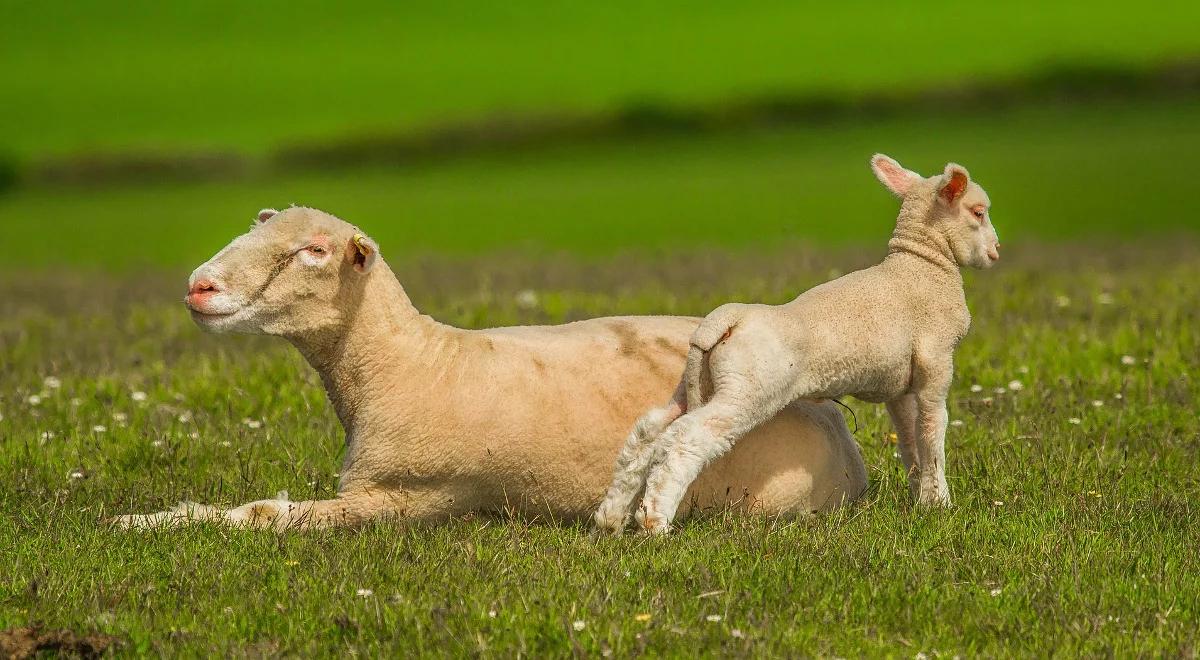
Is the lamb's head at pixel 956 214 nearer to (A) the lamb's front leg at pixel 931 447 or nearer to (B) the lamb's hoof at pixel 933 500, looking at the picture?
(A) the lamb's front leg at pixel 931 447

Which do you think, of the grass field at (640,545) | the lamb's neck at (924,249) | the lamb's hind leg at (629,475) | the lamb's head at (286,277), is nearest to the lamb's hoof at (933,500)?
the grass field at (640,545)

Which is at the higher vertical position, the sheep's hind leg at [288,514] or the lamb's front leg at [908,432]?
the lamb's front leg at [908,432]

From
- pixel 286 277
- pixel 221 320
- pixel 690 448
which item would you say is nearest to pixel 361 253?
pixel 286 277

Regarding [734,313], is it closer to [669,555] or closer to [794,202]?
[669,555]

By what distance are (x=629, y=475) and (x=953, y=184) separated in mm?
1809

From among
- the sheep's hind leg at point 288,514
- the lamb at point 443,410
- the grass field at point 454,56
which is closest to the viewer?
the lamb at point 443,410

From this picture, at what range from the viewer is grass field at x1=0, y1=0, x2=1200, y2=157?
2859 cm

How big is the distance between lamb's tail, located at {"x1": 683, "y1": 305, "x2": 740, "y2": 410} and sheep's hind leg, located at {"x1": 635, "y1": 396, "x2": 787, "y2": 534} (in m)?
0.19

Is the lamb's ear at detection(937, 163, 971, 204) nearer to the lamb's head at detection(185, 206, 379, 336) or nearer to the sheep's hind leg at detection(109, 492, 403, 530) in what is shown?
the lamb's head at detection(185, 206, 379, 336)

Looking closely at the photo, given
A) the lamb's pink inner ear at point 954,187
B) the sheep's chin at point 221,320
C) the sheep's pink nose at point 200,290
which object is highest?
the lamb's pink inner ear at point 954,187

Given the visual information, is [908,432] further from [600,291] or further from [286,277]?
[600,291]

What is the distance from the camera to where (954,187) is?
22.3ft

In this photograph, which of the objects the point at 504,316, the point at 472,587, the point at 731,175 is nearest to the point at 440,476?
the point at 472,587

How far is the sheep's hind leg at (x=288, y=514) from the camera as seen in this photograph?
257 inches
